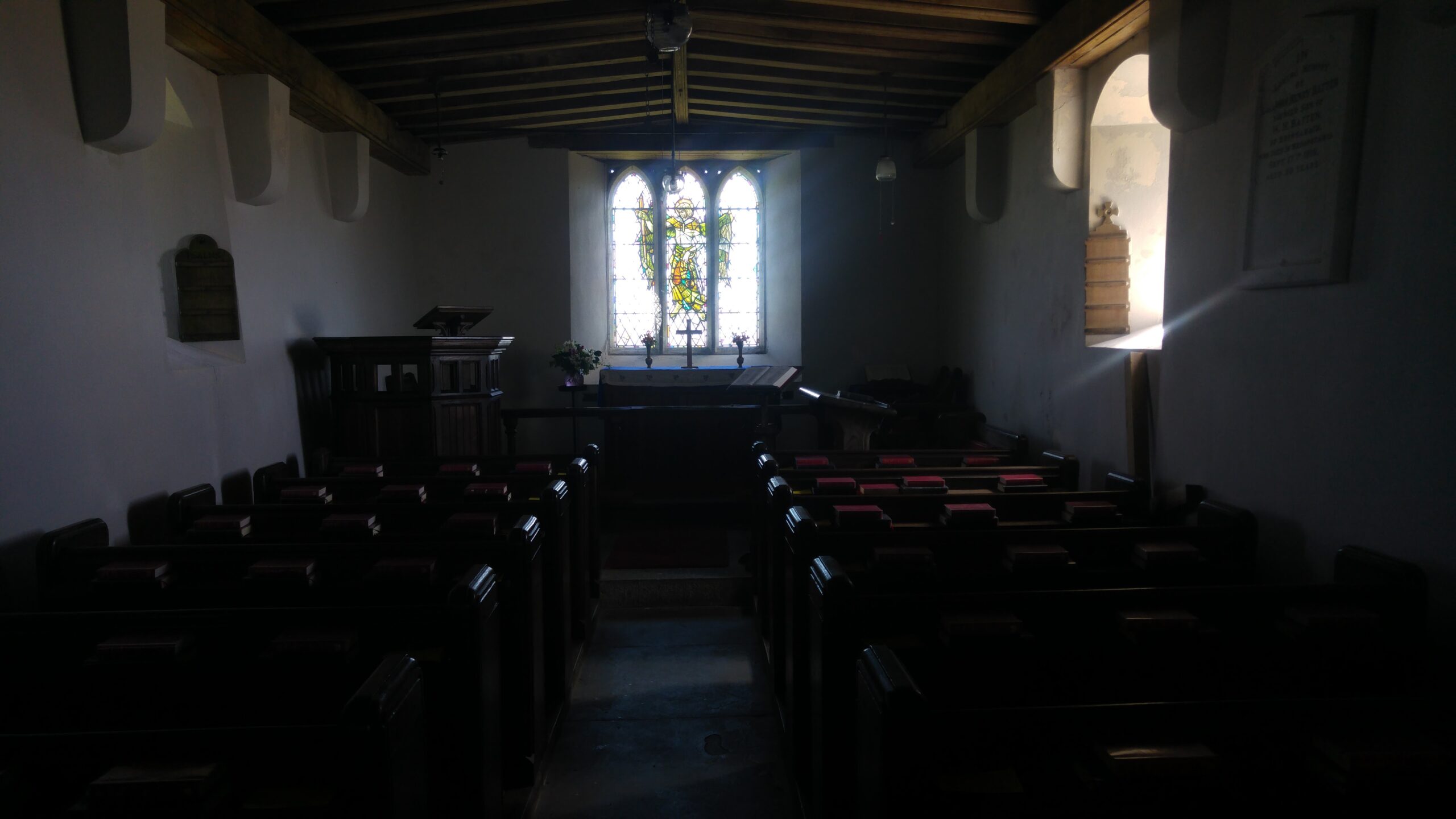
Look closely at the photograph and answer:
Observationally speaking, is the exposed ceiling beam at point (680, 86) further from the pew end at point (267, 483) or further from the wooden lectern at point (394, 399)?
the pew end at point (267, 483)

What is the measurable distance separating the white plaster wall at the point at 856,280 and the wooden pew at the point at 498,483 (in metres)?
3.35

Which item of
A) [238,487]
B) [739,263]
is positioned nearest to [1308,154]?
[238,487]

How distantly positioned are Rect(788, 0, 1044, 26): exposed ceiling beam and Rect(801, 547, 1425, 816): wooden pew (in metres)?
2.97

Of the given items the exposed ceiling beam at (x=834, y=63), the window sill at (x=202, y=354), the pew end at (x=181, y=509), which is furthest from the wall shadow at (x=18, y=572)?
the exposed ceiling beam at (x=834, y=63)

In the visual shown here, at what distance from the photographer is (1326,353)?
2.37 meters

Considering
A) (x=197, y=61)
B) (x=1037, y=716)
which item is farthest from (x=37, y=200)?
(x=1037, y=716)

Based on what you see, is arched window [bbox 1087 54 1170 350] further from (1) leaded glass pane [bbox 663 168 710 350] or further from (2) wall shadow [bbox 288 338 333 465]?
(1) leaded glass pane [bbox 663 168 710 350]

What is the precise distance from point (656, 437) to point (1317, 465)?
183 inches

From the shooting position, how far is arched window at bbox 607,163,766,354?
7.88 m

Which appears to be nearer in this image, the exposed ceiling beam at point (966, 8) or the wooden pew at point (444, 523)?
the wooden pew at point (444, 523)

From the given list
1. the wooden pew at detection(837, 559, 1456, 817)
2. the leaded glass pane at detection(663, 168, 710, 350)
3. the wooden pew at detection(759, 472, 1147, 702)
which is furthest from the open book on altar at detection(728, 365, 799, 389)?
the wooden pew at detection(837, 559, 1456, 817)

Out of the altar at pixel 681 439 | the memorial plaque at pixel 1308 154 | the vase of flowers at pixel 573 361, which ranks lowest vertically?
the altar at pixel 681 439

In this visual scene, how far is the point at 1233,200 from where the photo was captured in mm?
2805

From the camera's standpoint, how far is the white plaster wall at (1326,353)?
2010 millimetres
